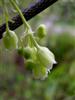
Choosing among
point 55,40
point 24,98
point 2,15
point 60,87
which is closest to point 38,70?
point 2,15

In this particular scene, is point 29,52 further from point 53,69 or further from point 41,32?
point 53,69

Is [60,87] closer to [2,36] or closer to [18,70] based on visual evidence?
[18,70]

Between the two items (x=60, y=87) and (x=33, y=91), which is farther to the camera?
(x=33, y=91)

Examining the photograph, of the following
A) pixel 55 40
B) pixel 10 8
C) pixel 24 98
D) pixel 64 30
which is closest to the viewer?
pixel 10 8

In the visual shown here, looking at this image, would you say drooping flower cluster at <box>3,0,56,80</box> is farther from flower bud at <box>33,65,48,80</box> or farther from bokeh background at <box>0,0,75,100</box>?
bokeh background at <box>0,0,75,100</box>

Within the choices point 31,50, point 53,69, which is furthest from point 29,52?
point 53,69

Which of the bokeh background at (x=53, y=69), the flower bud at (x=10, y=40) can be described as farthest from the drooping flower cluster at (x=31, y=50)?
the bokeh background at (x=53, y=69)

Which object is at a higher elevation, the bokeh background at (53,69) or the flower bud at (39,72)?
the flower bud at (39,72)

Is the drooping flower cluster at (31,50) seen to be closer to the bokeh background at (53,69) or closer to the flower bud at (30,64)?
the flower bud at (30,64)
